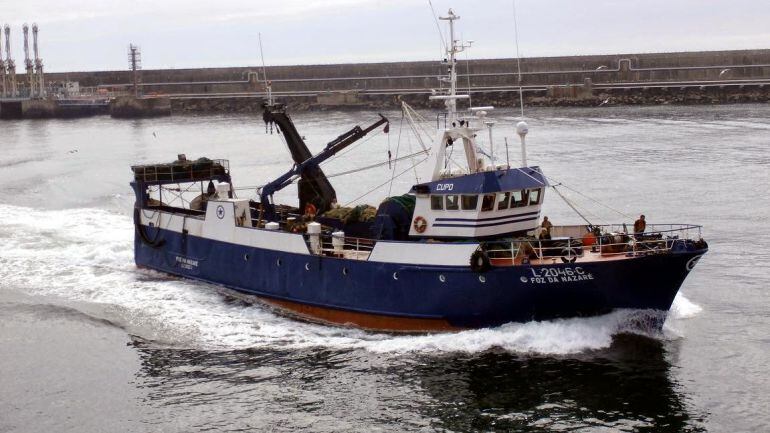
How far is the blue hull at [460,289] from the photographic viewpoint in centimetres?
2594

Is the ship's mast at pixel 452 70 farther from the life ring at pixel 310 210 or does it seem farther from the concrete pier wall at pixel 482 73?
the concrete pier wall at pixel 482 73

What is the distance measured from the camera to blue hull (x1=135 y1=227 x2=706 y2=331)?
2594 cm

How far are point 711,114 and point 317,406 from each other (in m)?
85.3

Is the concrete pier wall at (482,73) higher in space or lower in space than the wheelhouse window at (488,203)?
higher

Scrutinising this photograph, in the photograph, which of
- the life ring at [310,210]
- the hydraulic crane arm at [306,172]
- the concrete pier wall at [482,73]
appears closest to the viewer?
the life ring at [310,210]

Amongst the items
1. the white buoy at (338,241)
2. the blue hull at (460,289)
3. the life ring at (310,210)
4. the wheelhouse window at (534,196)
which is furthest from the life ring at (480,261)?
the life ring at (310,210)

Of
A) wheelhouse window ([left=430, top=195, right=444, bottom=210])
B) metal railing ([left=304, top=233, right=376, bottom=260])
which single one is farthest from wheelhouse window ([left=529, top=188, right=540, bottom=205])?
metal railing ([left=304, top=233, right=376, bottom=260])

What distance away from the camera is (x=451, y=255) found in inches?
1049

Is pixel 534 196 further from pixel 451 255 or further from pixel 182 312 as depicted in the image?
pixel 182 312

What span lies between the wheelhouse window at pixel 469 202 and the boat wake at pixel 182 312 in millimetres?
3423

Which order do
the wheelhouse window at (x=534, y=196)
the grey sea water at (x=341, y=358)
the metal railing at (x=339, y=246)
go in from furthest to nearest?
the metal railing at (x=339, y=246), the wheelhouse window at (x=534, y=196), the grey sea water at (x=341, y=358)

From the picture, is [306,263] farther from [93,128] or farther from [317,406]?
[93,128]

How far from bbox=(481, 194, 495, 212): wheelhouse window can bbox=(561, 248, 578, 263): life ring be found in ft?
7.60

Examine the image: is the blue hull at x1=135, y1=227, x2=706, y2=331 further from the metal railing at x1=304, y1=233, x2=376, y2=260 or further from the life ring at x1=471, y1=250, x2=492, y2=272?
the metal railing at x1=304, y1=233, x2=376, y2=260
